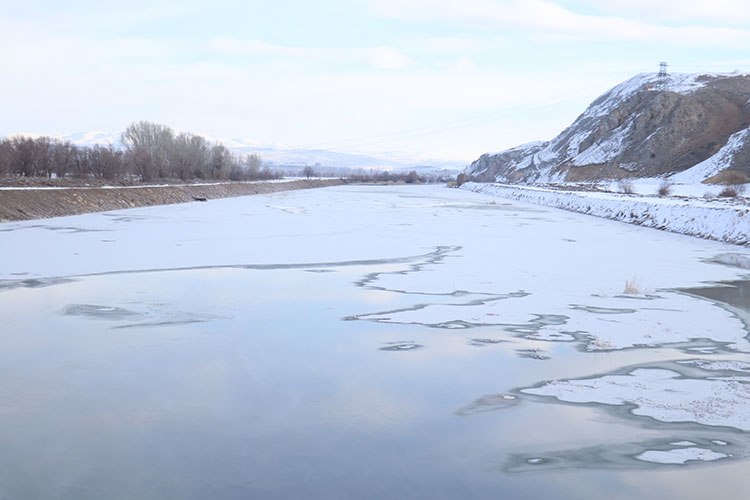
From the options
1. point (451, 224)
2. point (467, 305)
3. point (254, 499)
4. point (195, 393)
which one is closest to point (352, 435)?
point (254, 499)

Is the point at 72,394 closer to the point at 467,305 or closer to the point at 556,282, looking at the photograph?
the point at 467,305

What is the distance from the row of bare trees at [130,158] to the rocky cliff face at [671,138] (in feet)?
150

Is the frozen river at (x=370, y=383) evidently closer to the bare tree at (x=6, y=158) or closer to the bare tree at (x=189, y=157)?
the bare tree at (x=6, y=158)

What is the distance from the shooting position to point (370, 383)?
5.65 metres

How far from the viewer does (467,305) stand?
8977 mm

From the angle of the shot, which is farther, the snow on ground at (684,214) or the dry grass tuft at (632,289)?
the snow on ground at (684,214)

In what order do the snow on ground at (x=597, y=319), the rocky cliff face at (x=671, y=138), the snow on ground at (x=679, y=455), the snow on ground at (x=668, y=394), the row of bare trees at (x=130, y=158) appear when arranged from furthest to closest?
the rocky cliff face at (x=671, y=138) < the row of bare trees at (x=130, y=158) < the snow on ground at (x=597, y=319) < the snow on ground at (x=668, y=394) < the snow on ground at (x=679, y=455)

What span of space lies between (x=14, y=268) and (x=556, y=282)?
9.45 metres

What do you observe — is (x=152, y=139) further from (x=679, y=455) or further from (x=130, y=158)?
(x=679, y=455)

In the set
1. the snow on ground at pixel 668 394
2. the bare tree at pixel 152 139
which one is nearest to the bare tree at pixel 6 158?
the bare tree at pixel 152 139

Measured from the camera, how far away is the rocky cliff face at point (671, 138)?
224 feet

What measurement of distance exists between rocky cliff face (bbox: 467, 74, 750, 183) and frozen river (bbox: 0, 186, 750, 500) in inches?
2380

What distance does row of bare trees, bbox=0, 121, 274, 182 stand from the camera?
40.6 m

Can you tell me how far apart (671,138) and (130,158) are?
204ft
